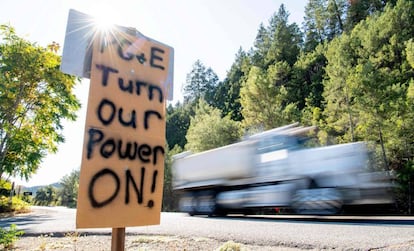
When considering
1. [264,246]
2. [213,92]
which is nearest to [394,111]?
[264,246]

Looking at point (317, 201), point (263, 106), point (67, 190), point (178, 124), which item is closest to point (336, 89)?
point (263, 106)

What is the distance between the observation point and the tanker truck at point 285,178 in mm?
8148

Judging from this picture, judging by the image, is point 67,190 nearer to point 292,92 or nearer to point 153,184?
point 292,92

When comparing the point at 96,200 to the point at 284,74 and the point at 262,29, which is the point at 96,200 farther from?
the point at 262,29

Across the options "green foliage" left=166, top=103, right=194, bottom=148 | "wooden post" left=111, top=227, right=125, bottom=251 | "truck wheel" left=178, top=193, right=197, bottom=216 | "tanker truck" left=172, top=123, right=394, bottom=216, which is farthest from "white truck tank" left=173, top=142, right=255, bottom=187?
"green foliage" left=166, top=103, right=194, bottom=148

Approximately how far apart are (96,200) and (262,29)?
62.3m

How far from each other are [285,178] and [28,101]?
31.0 ft

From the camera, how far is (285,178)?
9188 mm

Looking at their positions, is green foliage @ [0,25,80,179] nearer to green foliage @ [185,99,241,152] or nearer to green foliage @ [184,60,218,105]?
green foliage @ [185,99,241,152]

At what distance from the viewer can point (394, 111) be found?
19.0m

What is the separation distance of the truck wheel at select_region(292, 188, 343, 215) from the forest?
8.79 feet

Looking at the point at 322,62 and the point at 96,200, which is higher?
the point at 322,62

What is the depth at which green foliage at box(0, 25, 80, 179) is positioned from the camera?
9.27 metres

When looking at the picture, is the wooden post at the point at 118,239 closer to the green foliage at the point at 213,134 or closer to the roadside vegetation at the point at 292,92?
the roadside vegetation at the point at 292,92
